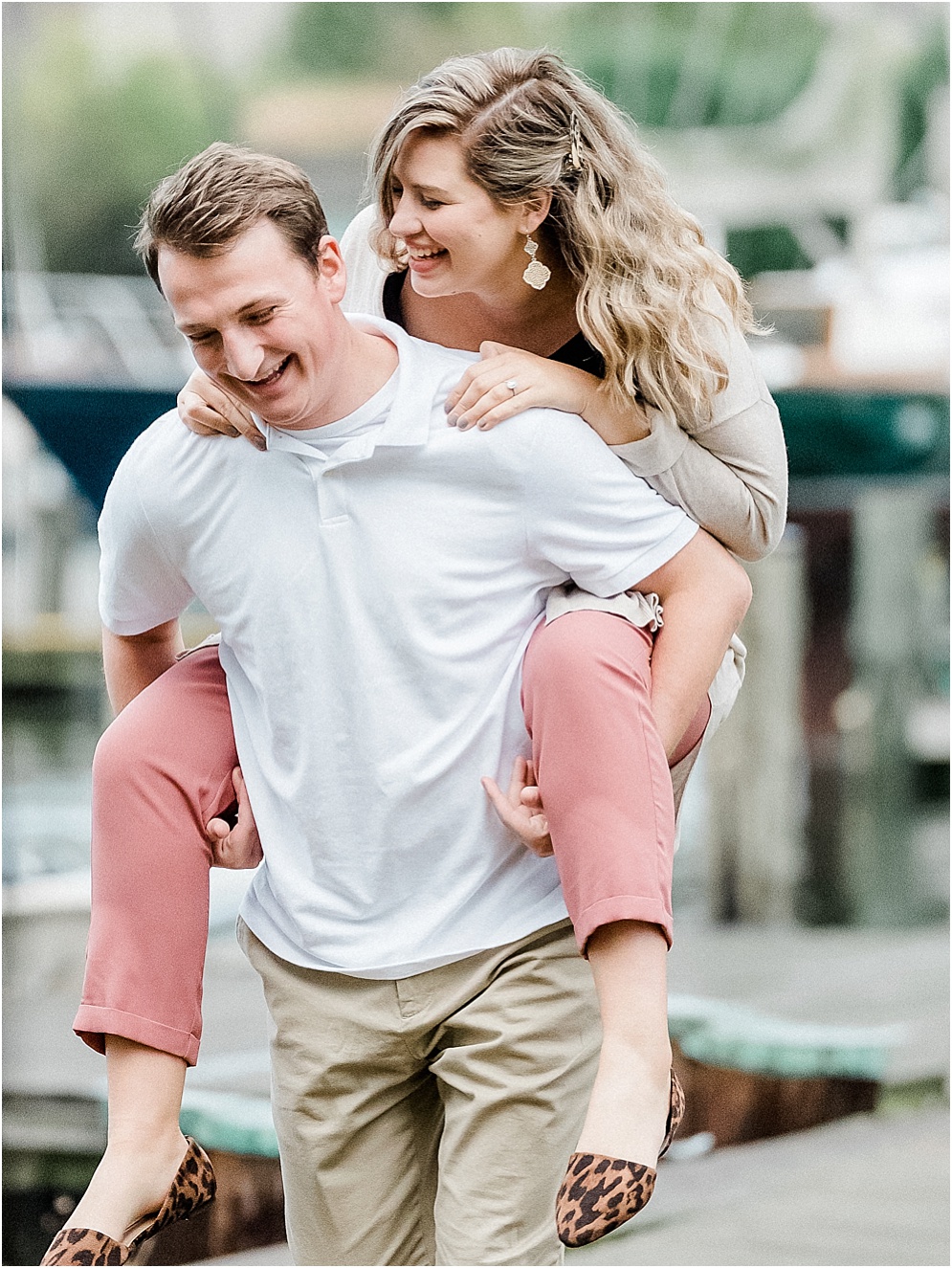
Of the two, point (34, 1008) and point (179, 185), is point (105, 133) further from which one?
point (179, 185)

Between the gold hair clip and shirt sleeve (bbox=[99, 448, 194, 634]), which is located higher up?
the gold hair clip

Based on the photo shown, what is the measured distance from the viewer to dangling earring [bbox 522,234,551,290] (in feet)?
6.90

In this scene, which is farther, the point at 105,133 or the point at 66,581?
the point at 66,581

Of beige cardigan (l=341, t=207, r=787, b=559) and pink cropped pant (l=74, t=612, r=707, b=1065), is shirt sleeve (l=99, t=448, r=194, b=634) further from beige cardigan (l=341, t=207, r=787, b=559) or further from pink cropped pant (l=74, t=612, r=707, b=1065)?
beige cardigan (l=341, t=207, r=787, b=559)

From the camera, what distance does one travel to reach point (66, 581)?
10117 millimetres

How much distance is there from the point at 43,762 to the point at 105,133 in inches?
153

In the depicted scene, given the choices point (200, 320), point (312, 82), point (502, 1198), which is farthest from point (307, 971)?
point (312, 82)

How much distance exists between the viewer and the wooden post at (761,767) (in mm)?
7977

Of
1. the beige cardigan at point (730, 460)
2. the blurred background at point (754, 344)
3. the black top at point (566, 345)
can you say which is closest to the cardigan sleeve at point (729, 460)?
the beige cardigan at point (730, 460)

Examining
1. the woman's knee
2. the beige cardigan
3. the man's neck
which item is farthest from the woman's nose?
the woman's knee

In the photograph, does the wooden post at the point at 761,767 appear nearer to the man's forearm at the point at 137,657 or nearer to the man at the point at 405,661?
the man's forearm at the point at 137,657

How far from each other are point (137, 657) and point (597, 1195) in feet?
2.93

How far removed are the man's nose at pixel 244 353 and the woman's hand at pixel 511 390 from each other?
240 millimetres

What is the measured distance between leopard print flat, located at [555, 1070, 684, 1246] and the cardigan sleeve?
741 millimetres
